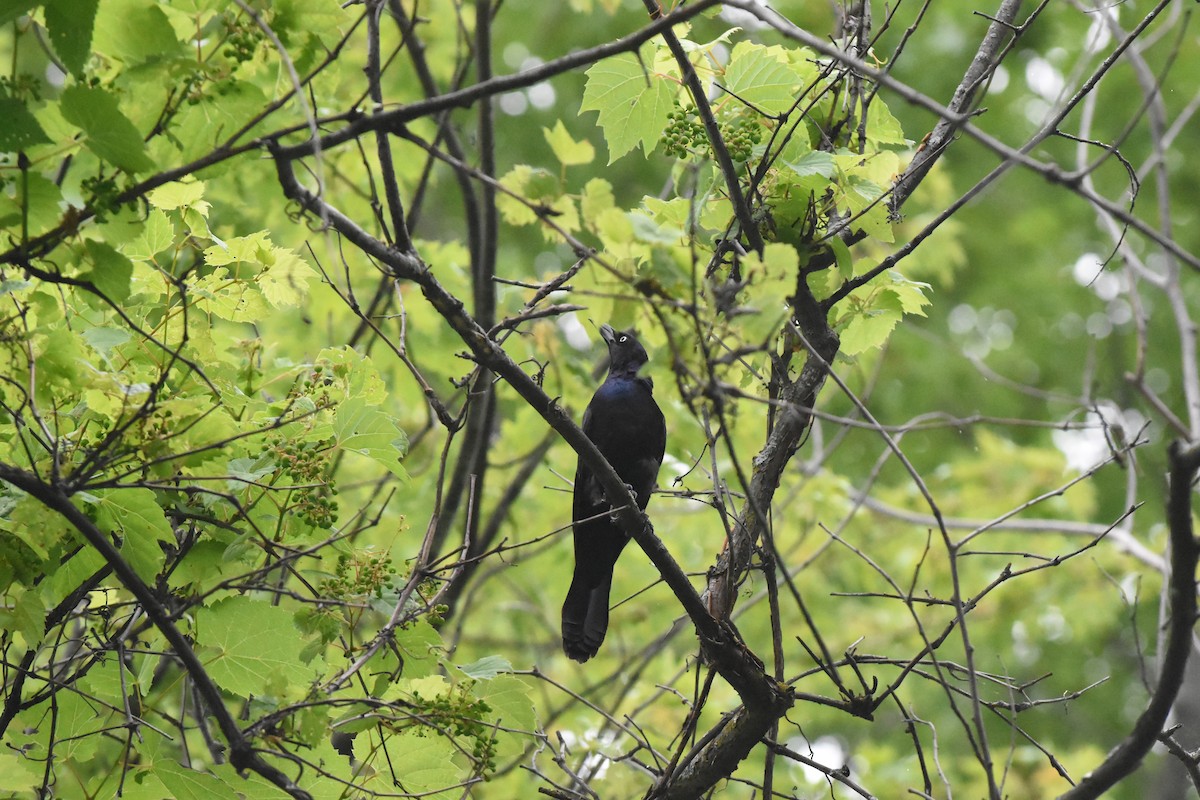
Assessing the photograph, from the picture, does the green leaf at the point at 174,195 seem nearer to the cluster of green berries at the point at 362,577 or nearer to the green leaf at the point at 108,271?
the green leaf at the point at 108,271

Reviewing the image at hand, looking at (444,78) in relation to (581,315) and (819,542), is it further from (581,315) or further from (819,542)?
(819,542)

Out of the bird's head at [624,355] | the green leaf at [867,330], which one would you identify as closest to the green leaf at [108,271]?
the green leaf at [867,330]

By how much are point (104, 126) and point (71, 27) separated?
16 cm

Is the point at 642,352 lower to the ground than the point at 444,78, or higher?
lower

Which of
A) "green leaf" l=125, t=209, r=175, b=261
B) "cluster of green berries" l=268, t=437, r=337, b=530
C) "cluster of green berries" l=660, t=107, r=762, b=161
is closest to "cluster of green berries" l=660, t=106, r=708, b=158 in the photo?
"cluster of green berries" l=660, t=107, r=762, b=161

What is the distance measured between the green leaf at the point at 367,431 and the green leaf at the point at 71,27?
829 millimetres

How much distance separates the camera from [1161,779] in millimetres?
7738

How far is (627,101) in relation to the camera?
2.55 m

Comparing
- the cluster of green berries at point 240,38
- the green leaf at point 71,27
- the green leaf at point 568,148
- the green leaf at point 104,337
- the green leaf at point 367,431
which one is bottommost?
the green leaf at point 104,337

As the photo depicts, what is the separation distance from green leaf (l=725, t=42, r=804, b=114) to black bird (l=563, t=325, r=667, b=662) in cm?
165

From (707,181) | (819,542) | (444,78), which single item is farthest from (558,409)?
(819,542)

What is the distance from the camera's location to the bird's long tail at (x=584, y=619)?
3857 mm

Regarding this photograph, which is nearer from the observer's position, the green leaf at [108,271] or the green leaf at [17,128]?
the green leaf at [17,128]

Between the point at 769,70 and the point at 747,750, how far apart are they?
156 centimetres
